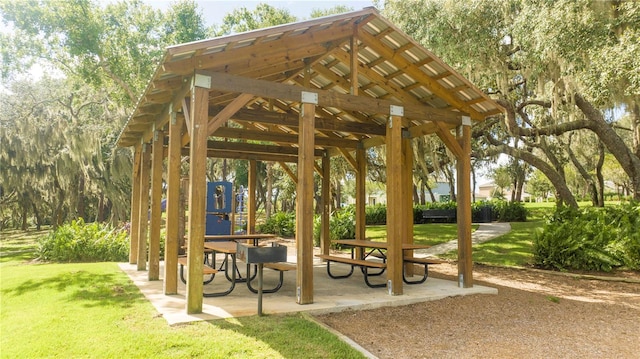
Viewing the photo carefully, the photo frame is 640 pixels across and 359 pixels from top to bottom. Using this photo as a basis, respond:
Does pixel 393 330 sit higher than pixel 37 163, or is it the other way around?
pixel 37 163

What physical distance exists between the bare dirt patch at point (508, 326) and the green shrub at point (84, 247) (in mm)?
7230

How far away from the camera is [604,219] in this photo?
994cm

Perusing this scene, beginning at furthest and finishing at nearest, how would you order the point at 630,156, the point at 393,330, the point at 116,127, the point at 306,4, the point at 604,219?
the point at 306,4 < the point at 116,127 < the point at 630,156 < the point at 604,219 < the point at 393,330

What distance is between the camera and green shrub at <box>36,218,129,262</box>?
9.98m

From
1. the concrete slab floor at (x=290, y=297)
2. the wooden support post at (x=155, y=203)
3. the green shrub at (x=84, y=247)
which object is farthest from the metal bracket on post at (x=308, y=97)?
the green shrub at (x=84, y=247)

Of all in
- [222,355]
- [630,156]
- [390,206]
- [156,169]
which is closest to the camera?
[222,355]

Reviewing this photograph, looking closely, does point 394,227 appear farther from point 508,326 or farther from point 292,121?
point 292,121

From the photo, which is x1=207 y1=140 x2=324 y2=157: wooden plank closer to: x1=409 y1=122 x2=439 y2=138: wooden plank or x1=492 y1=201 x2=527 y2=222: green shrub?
x1=409 y1=122 x2=439 y2=138: wooden plank

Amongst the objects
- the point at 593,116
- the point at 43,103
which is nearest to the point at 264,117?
the point at 593,116

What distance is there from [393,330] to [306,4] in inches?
666

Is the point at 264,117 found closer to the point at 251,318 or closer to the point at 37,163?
the point at 251,318

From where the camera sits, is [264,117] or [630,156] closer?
[264,117]

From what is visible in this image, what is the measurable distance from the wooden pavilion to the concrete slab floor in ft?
0.65

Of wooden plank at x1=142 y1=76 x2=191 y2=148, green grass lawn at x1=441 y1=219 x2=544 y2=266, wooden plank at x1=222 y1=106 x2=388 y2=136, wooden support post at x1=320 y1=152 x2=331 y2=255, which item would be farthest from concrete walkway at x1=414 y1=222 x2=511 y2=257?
wooden plank at x1=142 y1=76 x2=191 y2=148
